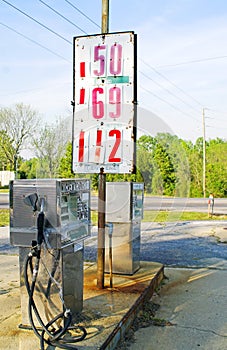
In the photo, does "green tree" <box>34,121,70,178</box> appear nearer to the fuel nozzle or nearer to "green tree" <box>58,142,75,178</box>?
"green tree" <box>58,142,75,178</box>

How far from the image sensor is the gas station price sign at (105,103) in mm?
4617

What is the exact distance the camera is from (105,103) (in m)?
4.67

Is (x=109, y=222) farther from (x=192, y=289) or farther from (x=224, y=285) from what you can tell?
(x=224, y=285)

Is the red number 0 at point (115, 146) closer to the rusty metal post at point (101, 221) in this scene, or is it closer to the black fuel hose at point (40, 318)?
the rusty metal post at point (101, 221)

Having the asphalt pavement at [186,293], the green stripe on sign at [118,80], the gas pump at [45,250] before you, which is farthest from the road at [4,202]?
the gas pump at [45,250]

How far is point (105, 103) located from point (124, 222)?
1595 mm

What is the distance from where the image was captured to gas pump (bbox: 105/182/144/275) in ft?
17.5

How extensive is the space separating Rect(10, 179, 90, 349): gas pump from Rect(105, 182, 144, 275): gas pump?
170 cm

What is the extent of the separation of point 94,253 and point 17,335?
441cm

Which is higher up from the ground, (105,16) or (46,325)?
(105,16)

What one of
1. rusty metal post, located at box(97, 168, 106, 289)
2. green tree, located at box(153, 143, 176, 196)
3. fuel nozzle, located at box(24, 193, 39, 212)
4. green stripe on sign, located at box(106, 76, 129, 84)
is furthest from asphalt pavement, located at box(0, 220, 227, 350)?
green stripe on sign, located at box(106, 76, 129, 84)

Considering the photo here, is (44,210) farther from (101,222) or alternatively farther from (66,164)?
(66,164)

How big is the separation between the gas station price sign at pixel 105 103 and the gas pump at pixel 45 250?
110cm

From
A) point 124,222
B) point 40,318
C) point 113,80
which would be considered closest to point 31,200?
point 40,318
